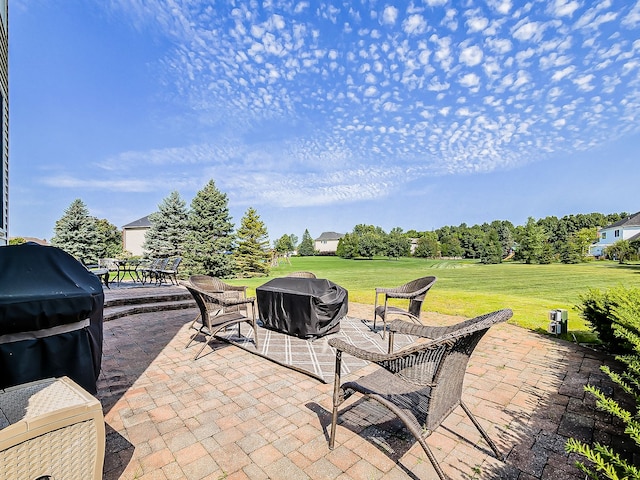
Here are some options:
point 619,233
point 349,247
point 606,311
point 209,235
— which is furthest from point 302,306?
point 619,233

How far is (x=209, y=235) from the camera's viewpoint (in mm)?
21234

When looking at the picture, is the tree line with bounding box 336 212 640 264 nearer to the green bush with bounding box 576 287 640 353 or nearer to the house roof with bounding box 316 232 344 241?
the house roof with bounding box 316 232 344 241

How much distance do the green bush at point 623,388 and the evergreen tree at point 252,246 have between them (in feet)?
71.9

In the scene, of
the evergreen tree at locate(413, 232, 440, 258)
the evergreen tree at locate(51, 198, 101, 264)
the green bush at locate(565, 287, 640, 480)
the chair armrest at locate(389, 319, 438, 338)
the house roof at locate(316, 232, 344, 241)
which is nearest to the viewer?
the green bush at locate(565, 287, 640, 480)

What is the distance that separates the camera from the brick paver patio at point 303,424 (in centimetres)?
197

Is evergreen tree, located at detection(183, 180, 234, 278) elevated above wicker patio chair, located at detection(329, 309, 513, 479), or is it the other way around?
evergreen tree, located at detection(183, 180, 234, 278)

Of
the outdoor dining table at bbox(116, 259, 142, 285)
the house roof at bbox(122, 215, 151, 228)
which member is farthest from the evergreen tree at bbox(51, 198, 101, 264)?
the house roof at bbox(122, 215, 151, 228)

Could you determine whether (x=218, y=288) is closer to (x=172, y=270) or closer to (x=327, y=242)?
(x=172, y=270)

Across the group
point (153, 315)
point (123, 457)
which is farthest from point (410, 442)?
point (153, 315)

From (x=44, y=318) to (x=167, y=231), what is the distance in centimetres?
2259

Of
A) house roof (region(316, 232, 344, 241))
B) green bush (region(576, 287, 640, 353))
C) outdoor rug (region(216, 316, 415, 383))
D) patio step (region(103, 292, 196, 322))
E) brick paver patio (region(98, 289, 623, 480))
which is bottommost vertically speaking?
brick paver patio (region(98, 289, 623, 480))

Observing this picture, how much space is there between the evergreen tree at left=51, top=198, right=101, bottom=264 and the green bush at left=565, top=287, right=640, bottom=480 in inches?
928

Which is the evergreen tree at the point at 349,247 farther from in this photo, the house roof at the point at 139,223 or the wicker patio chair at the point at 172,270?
the wicker patio chair at the point at 172,270

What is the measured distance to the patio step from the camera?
249 inches
